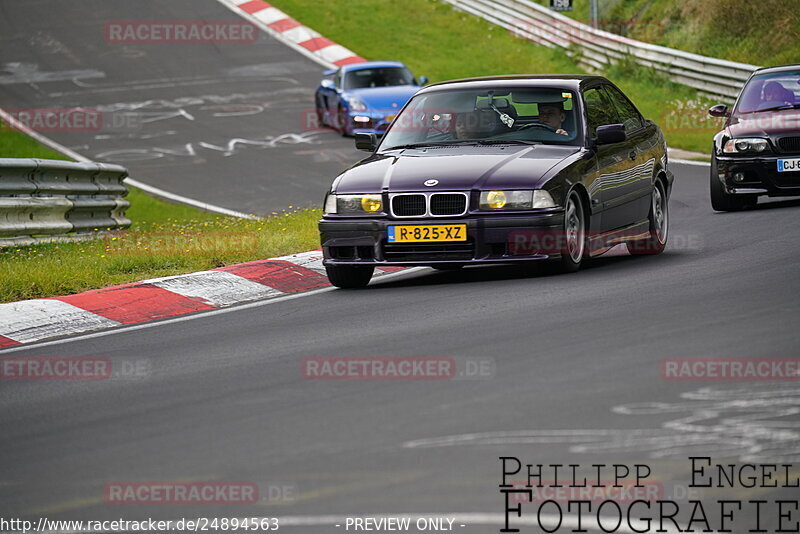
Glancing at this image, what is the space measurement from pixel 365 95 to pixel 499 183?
15.5m

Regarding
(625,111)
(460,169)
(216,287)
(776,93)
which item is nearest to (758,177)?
(776,93)

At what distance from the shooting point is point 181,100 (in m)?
29.7

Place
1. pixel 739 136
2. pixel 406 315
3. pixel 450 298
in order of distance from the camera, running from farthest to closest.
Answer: pixel 739 136 < pixel 450 298 < pixel 406 315

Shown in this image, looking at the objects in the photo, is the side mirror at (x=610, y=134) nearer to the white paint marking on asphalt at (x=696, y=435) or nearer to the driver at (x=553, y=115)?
the driver at (x=553, y=115)

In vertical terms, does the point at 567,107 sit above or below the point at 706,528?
above

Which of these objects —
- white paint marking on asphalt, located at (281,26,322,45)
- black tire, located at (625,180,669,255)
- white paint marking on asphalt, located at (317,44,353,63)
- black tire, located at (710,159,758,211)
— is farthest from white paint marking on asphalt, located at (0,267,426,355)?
white paint marking on asphalt, located at (281,26,322,45)

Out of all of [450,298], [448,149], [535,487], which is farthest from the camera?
[448,149]

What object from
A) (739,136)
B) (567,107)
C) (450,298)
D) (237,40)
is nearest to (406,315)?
(450,298)

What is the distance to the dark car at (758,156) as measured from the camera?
1498cm

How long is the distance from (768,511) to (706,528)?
0.28 m

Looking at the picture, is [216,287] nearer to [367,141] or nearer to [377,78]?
[367,141]

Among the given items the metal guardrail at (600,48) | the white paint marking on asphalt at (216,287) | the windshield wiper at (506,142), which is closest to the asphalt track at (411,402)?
the white paint marking on asphalt at (216,287)

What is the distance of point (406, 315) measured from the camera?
8812 mm

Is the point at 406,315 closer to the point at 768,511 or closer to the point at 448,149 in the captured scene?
the point at 448,149
